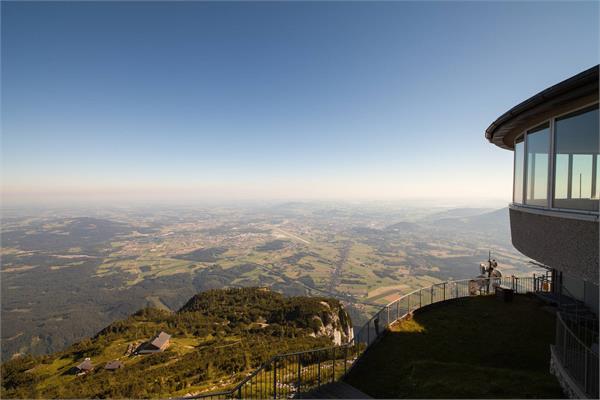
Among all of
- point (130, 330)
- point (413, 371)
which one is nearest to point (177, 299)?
point (130, 330)

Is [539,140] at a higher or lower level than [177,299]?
higher

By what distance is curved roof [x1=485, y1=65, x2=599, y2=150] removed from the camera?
16.4ft

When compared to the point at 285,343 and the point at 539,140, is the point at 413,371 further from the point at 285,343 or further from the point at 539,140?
the point at 285,343

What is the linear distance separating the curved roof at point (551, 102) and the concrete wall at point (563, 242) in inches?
92.9

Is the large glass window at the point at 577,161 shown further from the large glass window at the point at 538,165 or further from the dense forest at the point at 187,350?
the dense forest at the point at 187,350

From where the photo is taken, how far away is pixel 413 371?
764 centimetres

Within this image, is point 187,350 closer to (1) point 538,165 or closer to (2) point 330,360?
(2) point 330,360

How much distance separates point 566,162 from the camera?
19.3ft

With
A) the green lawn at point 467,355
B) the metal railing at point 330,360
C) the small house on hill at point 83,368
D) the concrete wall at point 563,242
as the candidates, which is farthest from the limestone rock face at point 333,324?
the concrete wall at point 563,242

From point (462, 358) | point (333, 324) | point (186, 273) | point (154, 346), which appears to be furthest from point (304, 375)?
point (186, 273)

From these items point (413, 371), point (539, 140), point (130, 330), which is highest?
point (539, 140)

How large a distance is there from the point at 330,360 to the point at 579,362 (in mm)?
9050

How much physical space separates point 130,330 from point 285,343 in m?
24.1

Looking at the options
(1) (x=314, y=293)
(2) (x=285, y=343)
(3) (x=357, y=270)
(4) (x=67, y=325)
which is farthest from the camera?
(3) (x=357, y=270)
